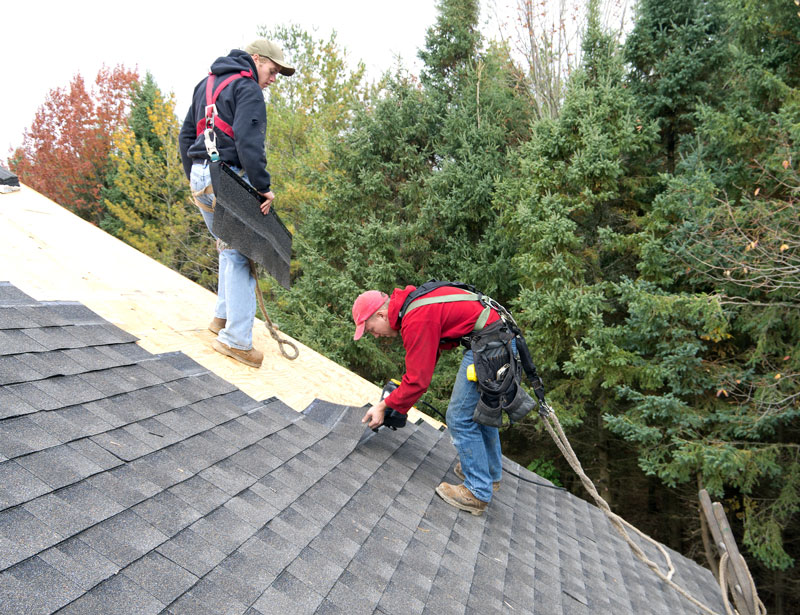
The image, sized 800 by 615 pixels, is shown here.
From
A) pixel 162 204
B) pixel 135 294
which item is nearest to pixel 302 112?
pixel 162 204

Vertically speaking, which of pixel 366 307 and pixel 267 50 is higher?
pixel 267 50

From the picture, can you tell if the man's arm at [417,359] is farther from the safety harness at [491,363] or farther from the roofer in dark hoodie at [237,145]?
the roofer in dark hoodie at [237,145]

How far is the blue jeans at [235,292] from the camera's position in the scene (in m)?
3.43

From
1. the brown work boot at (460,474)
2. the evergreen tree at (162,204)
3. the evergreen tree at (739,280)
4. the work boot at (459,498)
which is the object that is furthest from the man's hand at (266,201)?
A: the evergreen tree at (162,204)

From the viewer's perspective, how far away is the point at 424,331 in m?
2.79

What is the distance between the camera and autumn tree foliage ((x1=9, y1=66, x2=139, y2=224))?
2294cm

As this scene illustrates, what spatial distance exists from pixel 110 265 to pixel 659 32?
30.3 feet

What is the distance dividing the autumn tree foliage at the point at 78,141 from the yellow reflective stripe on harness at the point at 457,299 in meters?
24.0

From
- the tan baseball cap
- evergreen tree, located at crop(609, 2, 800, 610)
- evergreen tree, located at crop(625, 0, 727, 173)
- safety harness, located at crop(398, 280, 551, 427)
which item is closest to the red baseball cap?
safety harness, located at crop(398, 280, 551, 427)

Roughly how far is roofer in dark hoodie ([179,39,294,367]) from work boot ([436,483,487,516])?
1510 millimetres

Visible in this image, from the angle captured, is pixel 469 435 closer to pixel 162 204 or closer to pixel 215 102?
pixel 215 102

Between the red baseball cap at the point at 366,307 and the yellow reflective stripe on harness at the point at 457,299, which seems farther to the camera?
the red baseball cap at the point at 366,307

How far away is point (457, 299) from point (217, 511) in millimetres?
1627

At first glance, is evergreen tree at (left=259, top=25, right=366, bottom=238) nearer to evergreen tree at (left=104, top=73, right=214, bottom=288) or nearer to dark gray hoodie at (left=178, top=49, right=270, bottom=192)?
evergreen tree at (left=104, top=73, right=214, bottom=288)
